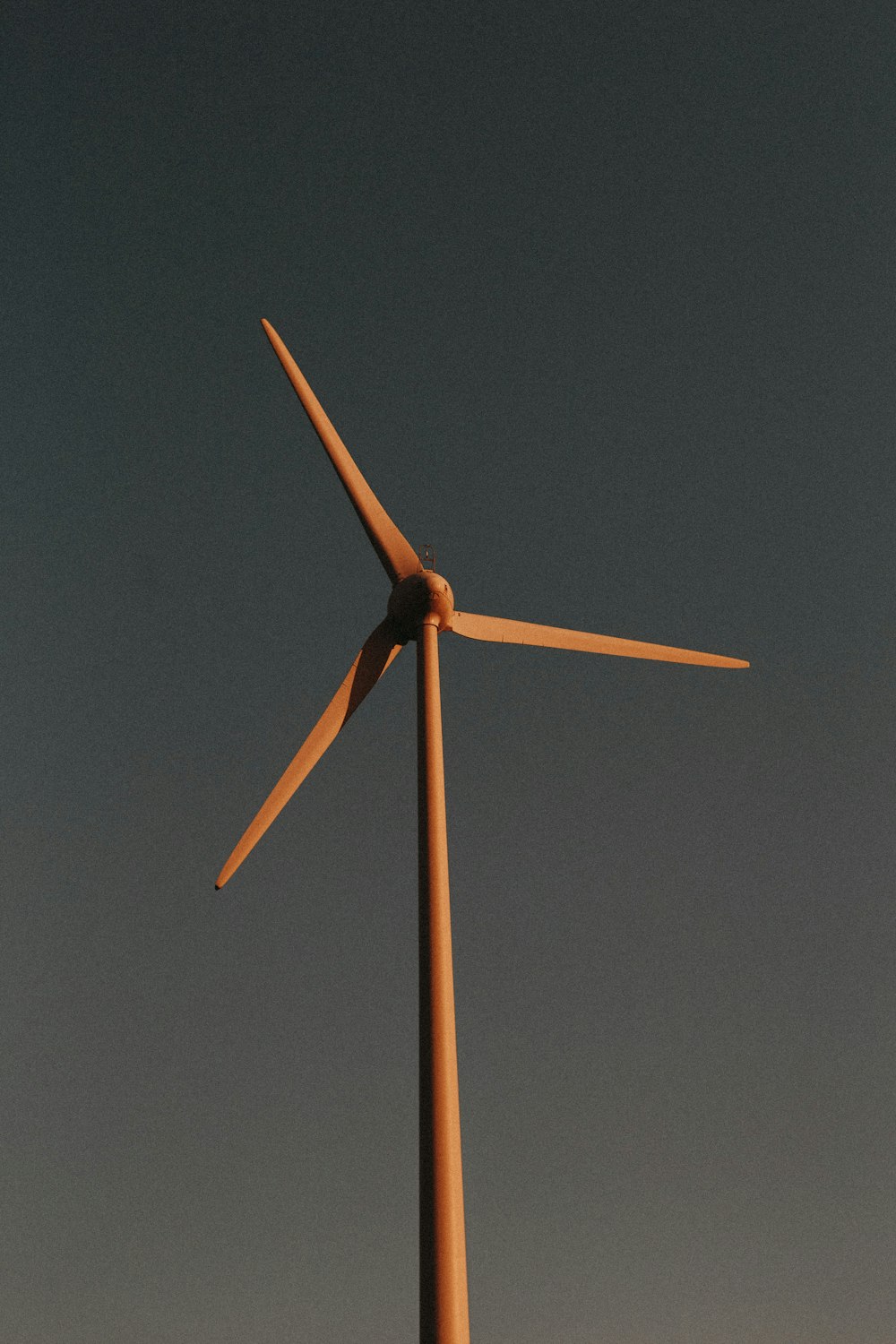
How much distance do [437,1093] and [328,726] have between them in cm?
908

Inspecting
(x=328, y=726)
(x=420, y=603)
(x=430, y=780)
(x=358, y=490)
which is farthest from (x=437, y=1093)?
(x=358, y=490)

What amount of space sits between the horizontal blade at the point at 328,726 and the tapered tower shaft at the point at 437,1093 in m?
3.57

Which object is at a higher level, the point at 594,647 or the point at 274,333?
the point at 274,333

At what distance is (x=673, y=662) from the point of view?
28938mm

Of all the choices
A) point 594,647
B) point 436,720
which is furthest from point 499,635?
point 436,720

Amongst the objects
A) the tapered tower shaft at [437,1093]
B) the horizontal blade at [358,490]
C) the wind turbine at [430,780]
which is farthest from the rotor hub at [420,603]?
the tapered tower shaft at [437,1093]

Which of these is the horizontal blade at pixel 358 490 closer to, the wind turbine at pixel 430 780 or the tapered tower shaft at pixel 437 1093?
the wind turbine at pixel 430 780

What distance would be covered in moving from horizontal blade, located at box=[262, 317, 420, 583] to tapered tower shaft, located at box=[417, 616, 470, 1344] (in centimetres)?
585

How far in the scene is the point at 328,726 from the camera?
80.7 feet

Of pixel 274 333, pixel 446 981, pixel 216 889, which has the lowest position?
pixel 446 981

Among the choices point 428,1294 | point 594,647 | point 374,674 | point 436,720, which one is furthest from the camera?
point 594,647

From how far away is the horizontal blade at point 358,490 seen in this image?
2617cm

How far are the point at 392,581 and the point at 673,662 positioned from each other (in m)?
7.64

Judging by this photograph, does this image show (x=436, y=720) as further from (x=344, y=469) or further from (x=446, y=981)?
(x=344, y=469)
